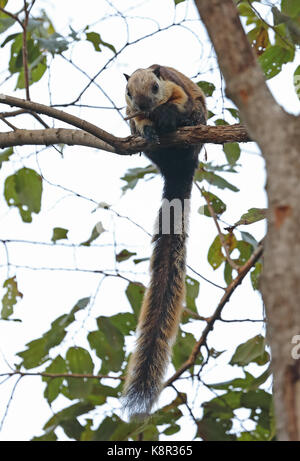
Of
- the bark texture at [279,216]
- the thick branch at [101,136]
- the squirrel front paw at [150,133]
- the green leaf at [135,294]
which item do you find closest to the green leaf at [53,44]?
the thick branch at [101,136]

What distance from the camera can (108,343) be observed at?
3336 mm

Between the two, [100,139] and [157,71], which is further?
[157,71]

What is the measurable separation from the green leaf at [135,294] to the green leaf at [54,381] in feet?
1.66

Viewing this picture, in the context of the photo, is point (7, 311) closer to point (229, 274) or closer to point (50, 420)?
point (50, 420)

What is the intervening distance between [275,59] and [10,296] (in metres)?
2.02

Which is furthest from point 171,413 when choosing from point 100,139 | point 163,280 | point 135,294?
point 100,139

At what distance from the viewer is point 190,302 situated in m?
3.84

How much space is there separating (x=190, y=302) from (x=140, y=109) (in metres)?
1.25

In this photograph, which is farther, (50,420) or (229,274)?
(229,274)

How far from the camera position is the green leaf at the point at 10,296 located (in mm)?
3657

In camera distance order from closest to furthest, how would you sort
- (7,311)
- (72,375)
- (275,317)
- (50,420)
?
(275,317) → (72,375) → (50,420) → (7,311)

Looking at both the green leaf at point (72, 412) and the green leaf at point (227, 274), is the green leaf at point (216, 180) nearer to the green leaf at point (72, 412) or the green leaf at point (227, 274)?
the green leaf at point (227, 274)

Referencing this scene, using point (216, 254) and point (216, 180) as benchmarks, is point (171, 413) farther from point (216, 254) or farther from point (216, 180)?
point (216, 180)

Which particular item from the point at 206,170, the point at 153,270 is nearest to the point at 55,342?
the point at 153,270
